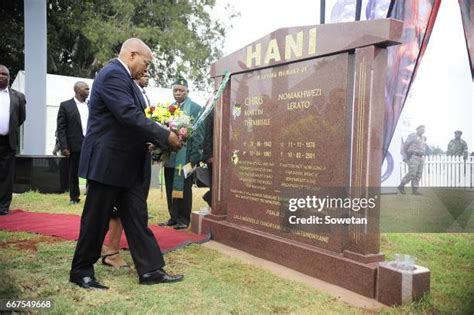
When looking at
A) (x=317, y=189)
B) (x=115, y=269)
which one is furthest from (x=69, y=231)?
(x=317, y=189)

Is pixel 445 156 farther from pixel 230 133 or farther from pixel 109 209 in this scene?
pixel 109 209

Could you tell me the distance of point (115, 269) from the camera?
10.9 feet

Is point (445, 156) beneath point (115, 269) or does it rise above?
above

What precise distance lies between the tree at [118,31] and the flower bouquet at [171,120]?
43.1 inches

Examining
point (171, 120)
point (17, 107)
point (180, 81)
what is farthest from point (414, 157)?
point (17, 107)

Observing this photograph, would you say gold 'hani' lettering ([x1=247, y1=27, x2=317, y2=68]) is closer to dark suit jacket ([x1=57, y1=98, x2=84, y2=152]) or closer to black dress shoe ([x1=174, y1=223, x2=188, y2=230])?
black dress shoe ([x1=174, y1=223, x2=188, y2=230])

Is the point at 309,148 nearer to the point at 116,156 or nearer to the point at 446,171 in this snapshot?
the point at 116,156

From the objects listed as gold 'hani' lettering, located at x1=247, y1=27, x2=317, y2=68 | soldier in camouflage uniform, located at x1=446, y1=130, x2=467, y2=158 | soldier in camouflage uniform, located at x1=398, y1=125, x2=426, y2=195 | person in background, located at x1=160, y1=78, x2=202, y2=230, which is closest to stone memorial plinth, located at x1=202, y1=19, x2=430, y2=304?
gold 'hani' lettering, located at x1=247, y1=27, x2=317, y2=68

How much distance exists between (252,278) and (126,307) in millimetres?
963

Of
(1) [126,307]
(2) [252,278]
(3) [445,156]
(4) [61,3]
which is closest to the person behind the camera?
(1) [126,307]

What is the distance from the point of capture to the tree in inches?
144

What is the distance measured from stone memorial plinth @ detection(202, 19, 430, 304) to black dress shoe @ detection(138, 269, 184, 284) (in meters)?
0.93

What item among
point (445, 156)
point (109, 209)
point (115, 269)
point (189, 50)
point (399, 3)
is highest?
point (399, 3)

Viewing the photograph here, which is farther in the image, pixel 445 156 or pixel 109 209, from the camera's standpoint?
pixel 445 156
